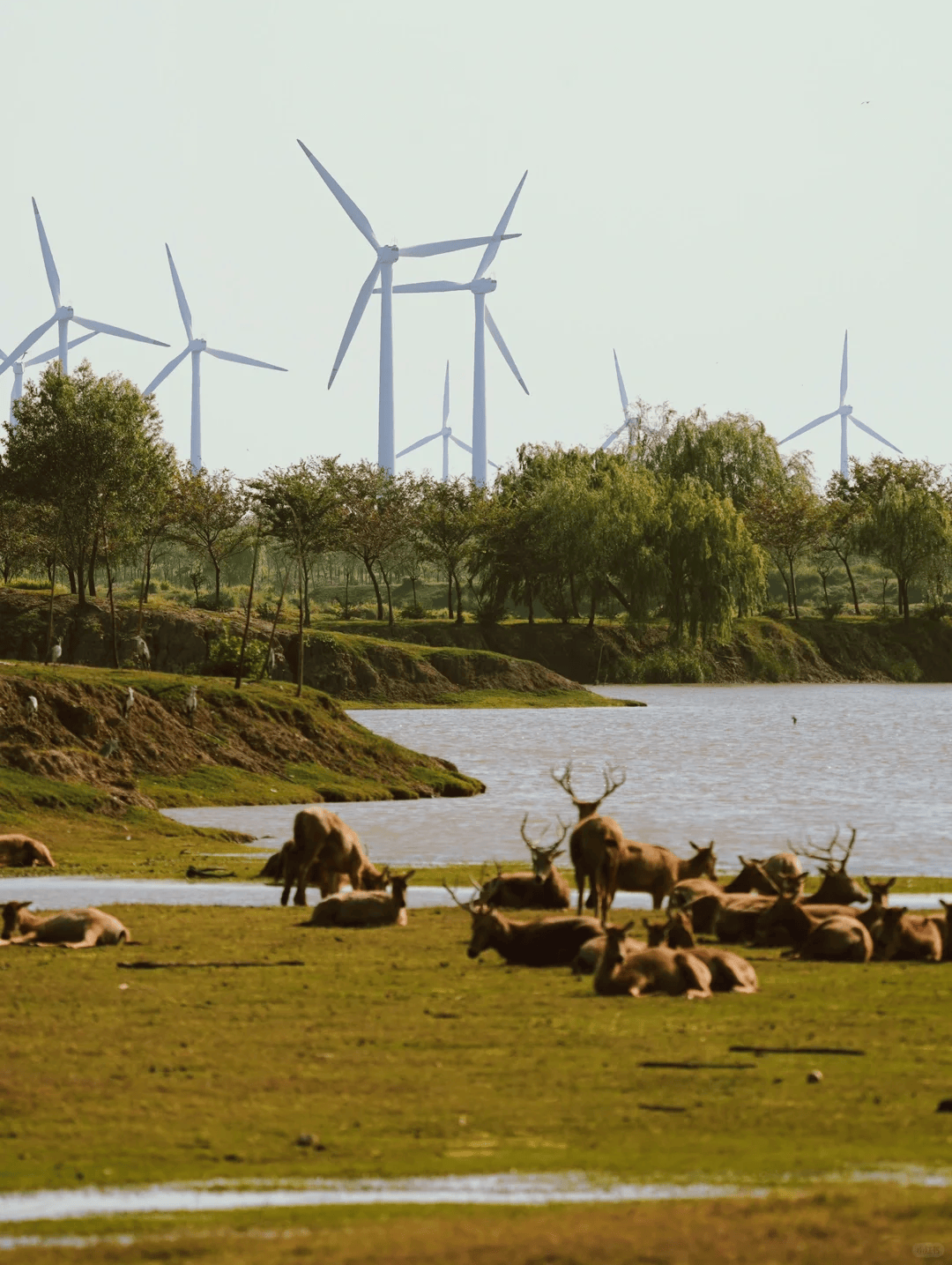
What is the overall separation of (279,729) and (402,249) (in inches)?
3013

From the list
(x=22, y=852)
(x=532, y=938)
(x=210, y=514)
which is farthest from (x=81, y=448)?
(x=532, y=938)

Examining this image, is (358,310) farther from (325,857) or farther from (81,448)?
(325,857)

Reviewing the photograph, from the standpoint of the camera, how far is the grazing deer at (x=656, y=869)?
22766 mm

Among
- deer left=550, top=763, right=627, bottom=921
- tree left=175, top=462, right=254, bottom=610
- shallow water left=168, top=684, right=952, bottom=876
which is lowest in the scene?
shallow water left=168, top=684, right=952, bottom=876

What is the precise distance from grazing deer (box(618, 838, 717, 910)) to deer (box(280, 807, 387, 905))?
3336 millimetres

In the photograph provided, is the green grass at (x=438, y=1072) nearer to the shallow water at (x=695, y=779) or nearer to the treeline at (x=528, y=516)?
the shallow water at (x=695, y=779)

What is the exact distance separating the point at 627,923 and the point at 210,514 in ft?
315

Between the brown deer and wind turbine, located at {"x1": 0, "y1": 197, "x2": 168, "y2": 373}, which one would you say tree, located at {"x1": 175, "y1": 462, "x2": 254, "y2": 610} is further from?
the brown deer

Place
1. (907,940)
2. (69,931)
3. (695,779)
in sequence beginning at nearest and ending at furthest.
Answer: (907,940) → (69,931) → (695,779)

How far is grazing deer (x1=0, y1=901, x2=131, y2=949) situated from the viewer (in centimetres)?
1944

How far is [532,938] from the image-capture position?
739 inches

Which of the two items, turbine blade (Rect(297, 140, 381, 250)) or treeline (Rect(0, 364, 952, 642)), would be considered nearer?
treeline (Rect(0, 364, 952, 642))

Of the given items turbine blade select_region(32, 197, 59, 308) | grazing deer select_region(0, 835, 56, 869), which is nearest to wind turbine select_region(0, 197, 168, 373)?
turbine blade select_region(32, 197, 59, 308)

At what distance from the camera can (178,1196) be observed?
31.9 feet
